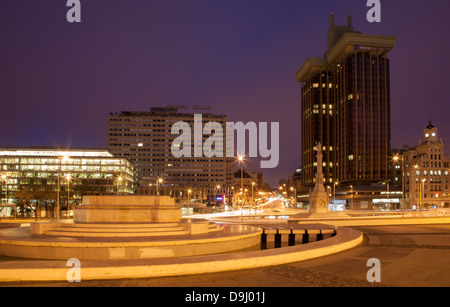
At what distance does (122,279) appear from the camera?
10.1 m

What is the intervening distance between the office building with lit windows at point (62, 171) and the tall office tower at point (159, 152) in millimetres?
41068

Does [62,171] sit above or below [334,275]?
above

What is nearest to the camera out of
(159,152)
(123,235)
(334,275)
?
(334,275)

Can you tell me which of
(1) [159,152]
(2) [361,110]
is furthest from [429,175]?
(1) [159,152]

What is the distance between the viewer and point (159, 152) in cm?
16250

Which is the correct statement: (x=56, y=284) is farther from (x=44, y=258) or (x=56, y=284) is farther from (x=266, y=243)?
(x=266, y=243)

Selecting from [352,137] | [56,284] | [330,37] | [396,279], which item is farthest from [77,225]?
[330,37]

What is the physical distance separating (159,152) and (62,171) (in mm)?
56707

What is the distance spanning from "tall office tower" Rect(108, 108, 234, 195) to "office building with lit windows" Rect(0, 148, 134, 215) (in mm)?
41068

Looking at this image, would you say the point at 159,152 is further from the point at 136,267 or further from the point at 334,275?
the point at 334,275

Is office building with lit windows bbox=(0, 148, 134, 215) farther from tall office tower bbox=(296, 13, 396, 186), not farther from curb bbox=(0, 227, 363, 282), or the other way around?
curb bbox=(0, 227, 363, 282)

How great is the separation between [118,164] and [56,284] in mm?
113295

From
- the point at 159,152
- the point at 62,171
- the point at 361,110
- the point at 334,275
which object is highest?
the point at 361,110

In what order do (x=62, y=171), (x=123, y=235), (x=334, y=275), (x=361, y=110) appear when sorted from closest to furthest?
1. (x=334, y=275)
2. (x=123, y=235)
3. (x=62, y=171)
4. (x=361, y=110)
